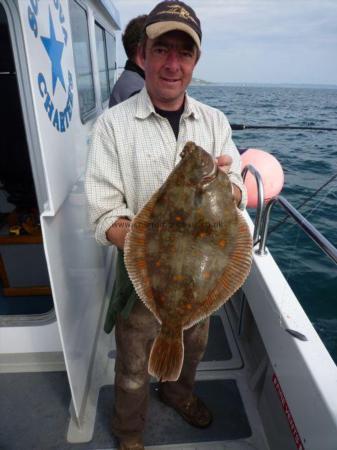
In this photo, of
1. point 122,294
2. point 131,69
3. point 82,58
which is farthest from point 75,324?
point 131,69

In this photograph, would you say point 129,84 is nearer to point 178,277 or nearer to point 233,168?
point 233,168

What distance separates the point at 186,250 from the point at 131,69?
9.15 ft

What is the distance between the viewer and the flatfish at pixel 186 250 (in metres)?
1.49

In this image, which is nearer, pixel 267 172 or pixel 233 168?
pixel 233 168

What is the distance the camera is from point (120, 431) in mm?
2291

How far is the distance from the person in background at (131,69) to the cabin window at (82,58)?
32 centimetres

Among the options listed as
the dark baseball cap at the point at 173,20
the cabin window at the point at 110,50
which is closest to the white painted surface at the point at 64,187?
the dark baseball cap at the point at 173,20

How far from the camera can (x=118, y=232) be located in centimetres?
→ 181

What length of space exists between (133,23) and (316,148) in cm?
1304

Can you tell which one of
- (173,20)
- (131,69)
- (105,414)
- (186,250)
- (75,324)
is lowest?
(105,414)

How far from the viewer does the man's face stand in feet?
5.68

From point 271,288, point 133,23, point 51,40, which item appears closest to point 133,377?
point 271,288

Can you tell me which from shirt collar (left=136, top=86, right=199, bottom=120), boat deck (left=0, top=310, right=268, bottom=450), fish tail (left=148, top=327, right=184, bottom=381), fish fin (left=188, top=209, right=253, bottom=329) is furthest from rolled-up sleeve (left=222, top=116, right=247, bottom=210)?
boat deck (left=0, top=310, right=268, bottom=450)

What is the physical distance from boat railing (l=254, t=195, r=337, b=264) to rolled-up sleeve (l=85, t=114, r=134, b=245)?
1.15 meters
